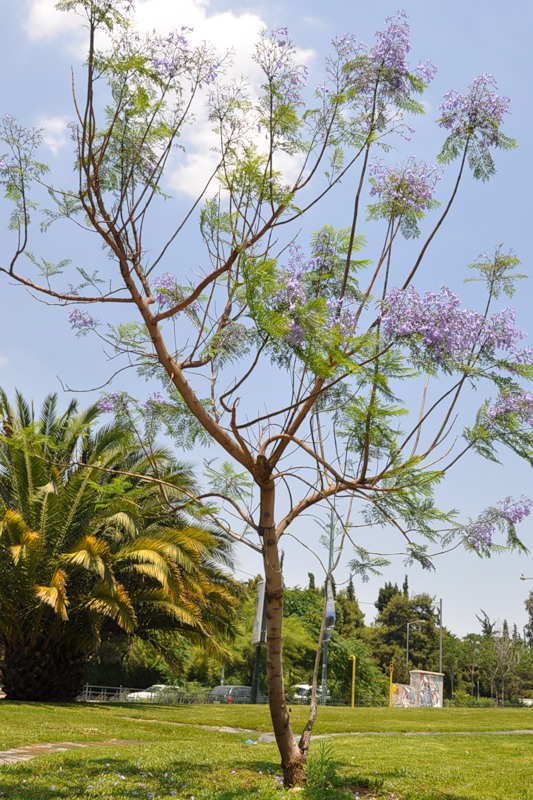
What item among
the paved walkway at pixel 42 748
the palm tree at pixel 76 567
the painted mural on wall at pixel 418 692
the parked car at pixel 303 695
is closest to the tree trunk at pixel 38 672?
the palm tree at pixel 76 567

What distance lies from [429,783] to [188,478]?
15.1 m

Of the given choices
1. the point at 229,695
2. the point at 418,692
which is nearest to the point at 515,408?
the point at 229,695

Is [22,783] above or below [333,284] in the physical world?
below

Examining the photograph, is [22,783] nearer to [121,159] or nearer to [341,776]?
[341,776]

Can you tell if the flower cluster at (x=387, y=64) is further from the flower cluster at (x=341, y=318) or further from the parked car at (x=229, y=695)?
the parked car at (x=229, y=695)

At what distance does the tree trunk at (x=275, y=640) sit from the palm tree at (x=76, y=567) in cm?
995

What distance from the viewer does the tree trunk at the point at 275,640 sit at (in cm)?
730

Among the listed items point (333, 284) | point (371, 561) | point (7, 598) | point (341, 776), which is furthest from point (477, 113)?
point (7, 598)

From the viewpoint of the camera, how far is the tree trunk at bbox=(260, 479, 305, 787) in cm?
730

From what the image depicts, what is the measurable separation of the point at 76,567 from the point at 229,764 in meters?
11.0

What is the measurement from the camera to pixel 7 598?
1864 centimetres

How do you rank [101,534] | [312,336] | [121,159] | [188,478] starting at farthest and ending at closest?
[188,478] < [101,534] < [121,159] < [312,336]

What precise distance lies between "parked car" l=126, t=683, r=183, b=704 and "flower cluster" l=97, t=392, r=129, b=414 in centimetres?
2008

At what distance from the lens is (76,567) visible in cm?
1888
